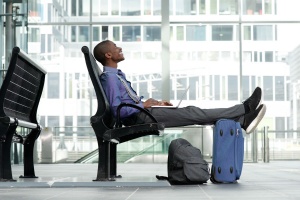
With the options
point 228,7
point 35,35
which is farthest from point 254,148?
point 35,35

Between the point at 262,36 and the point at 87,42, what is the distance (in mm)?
3958

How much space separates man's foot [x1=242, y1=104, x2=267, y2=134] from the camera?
17.9 feet

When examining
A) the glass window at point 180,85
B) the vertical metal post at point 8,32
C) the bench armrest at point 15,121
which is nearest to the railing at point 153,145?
the glass window at point 180,85

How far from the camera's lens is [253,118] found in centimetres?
546


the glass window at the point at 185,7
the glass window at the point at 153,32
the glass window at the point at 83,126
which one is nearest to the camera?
the glass window at the point at 83,126

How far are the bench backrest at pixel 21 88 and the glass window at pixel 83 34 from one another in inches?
394

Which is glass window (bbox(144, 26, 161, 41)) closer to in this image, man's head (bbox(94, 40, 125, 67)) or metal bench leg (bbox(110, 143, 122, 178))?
man's head (bbox(94, 40, 125, 67))

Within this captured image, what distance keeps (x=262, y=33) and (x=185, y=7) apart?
1.84 metres

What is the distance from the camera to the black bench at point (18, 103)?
5195 millimetres

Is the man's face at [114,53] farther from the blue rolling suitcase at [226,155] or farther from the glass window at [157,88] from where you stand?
the glass window at [157,88]

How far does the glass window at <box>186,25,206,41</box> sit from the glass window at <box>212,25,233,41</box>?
228 millimetres

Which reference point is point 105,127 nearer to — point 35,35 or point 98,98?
point 98,98

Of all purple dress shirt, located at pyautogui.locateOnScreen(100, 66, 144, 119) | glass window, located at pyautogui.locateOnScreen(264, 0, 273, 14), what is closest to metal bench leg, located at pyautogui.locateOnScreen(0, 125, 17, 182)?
purple dress shirt, located at pyautogui.locateOnScreen(100, 66, 144, 119)

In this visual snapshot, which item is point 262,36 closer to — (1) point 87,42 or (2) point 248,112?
(1) point 87,42
